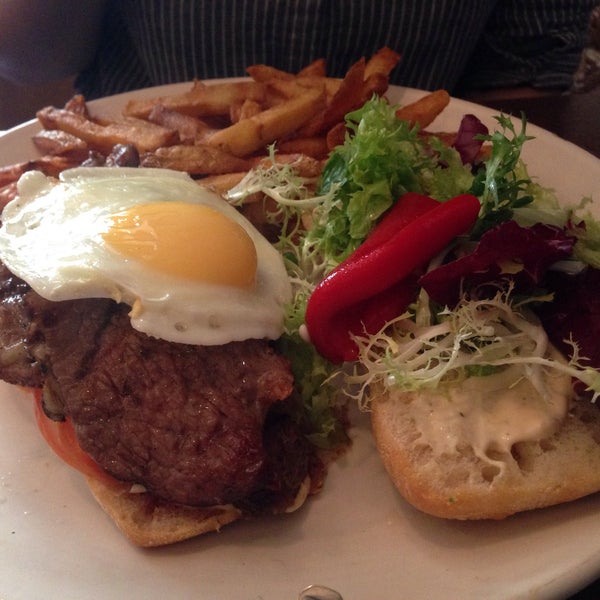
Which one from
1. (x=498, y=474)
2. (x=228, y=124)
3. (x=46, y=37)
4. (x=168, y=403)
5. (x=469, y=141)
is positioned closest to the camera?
(x=498, y=474)

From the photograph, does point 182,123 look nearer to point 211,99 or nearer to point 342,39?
point 211,99

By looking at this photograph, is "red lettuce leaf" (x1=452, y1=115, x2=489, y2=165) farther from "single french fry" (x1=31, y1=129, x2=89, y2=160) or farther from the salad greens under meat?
"single french fry" (x1=31, y1=129, x2=89, y2=160)

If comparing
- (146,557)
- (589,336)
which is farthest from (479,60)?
(146,557)

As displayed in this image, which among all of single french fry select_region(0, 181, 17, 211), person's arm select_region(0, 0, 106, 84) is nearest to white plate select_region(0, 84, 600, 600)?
single french fry select_region(0, 181, 17, 211)

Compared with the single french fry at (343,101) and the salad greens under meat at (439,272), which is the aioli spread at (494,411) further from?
the single french fry at (343,101)

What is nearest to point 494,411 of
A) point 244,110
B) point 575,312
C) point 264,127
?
point 575,312

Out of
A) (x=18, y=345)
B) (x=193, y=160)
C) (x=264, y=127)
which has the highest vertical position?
(x=264, y=127)

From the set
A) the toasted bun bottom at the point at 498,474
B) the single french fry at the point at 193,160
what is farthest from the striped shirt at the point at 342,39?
the toasted bun bottom at the point at 498,474
